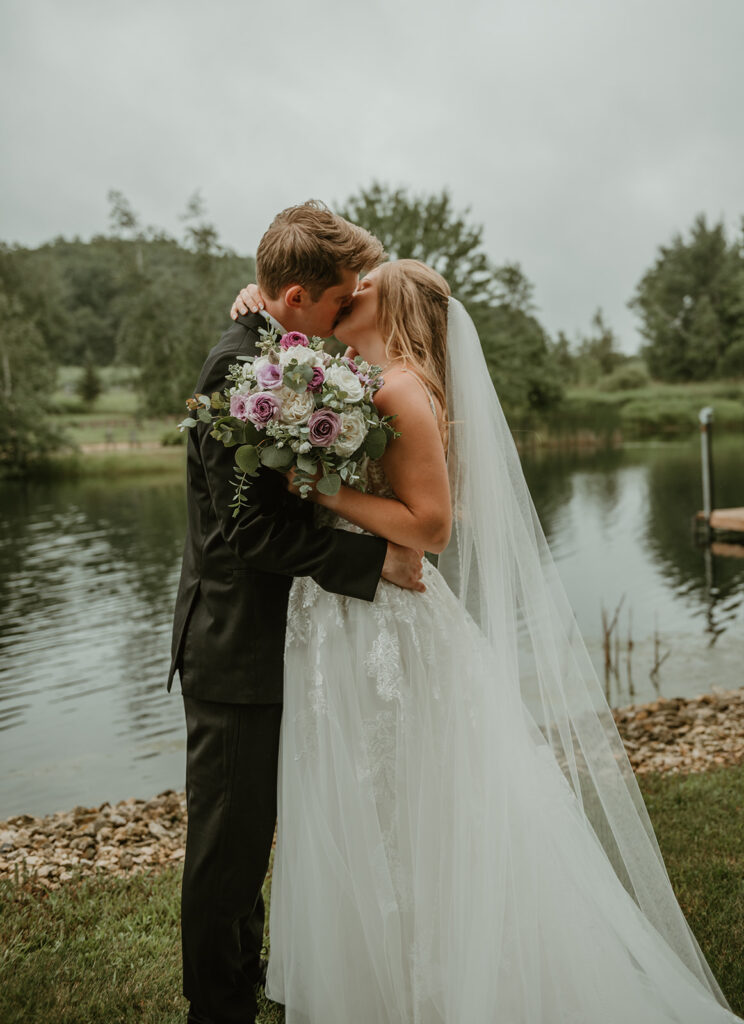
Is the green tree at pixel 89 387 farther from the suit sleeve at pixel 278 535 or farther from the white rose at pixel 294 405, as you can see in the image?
the white rose at pixel 294 405

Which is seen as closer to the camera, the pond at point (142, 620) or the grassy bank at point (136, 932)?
the grassy bank at point (136, 932)

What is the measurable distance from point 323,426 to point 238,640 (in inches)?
30.2

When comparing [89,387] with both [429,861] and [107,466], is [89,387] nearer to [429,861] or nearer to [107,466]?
[107,466]

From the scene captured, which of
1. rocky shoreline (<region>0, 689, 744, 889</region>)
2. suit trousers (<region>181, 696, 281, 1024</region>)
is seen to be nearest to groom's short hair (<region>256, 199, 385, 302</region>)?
suit trousers (<region>181, 696, 281, 1024</region>)

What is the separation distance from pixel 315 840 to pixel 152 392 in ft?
145

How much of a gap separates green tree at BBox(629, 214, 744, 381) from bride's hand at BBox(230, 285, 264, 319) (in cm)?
6539

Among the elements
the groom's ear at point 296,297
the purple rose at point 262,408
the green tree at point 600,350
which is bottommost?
the purple rose at point 262,408

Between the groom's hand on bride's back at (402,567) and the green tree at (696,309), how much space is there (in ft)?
215

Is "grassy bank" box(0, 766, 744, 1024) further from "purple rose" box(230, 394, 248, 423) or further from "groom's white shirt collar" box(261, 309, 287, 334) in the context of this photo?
"groom's white shirt collar" box(261, 309, 287, 334)

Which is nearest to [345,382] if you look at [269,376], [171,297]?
[269,376]

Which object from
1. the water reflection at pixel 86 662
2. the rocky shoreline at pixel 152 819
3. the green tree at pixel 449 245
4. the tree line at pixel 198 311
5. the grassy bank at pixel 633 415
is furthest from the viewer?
the grassy bank at pixel 633 415

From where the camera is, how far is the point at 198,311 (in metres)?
44.3

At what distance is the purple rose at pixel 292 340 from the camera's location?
2529 millimetres

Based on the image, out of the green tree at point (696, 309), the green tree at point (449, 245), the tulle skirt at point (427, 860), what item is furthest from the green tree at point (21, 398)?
the green tree at point (696, 309)
